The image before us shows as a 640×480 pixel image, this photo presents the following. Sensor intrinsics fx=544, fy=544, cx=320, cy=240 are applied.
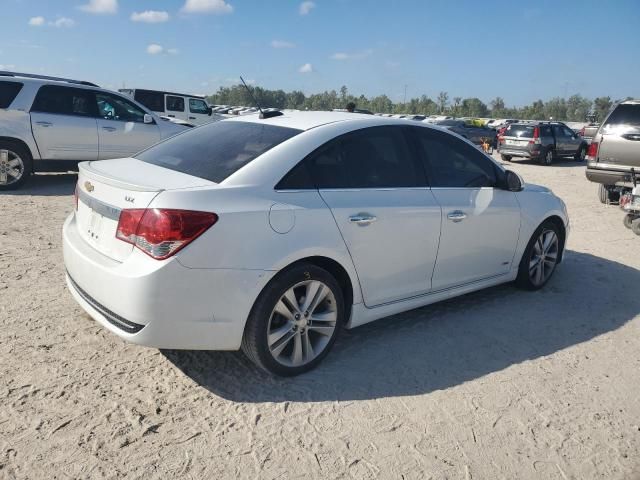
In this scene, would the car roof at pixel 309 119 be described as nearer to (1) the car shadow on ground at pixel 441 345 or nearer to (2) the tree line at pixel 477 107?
(1) the car shadow on ground at pixel 441 345

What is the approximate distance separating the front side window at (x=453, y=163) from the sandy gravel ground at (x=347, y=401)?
1.12m

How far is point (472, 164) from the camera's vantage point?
450cm

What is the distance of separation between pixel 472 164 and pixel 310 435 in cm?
267

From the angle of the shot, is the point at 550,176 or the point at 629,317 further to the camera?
the point at 550,176

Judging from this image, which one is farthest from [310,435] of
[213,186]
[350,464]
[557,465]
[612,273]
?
[612,273]

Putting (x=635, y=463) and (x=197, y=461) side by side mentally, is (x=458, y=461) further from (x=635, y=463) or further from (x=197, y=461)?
(x=197, y=461)

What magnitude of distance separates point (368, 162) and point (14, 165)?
24.2 ft

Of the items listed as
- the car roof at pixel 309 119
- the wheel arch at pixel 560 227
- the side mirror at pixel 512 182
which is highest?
the car roof at pixel 309 119

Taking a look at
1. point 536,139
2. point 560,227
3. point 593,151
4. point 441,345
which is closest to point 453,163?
point 441,345

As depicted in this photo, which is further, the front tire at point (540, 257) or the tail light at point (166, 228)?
the front tire at point (540, 257)

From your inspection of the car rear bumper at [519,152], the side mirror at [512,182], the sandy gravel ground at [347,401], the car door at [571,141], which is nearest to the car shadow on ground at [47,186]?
the sandy gravel ground at [347,401]

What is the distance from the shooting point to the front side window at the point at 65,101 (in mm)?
9055

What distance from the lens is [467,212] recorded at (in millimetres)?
4258

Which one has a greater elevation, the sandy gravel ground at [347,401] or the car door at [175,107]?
the car door at [175,107]
